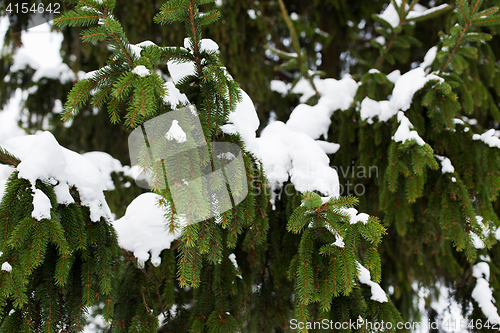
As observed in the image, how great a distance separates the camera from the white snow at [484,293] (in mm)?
2228

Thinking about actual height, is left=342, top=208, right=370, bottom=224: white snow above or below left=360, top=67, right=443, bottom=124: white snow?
below

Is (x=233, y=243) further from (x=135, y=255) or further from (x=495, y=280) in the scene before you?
(x=495, y=280)

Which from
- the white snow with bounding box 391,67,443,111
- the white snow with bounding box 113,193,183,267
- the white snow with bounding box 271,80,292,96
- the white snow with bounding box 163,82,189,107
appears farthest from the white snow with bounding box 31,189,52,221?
the white snow with bounding box 271,80,292,96

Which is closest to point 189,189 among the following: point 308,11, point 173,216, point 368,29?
point 173,216

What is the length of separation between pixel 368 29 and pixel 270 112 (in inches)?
96.8

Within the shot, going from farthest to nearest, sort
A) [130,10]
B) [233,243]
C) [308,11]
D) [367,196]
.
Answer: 1. [308,11]
2. [130,10]
3. [367,196]
4. [233,243]

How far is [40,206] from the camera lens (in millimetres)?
1207

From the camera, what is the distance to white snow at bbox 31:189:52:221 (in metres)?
1.19

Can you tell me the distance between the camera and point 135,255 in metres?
1.70

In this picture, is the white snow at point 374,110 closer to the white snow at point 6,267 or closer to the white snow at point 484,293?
the white snow at point 484,293

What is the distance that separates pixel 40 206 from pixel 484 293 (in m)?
3.16

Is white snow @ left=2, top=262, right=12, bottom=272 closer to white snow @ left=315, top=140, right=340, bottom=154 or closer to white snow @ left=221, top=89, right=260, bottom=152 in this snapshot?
white snow @ left=221, top=89, right=260, bottom=152

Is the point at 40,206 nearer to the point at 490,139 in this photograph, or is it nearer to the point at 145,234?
the point at 145,234

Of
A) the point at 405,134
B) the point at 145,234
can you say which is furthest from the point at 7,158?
the point at 405,134
